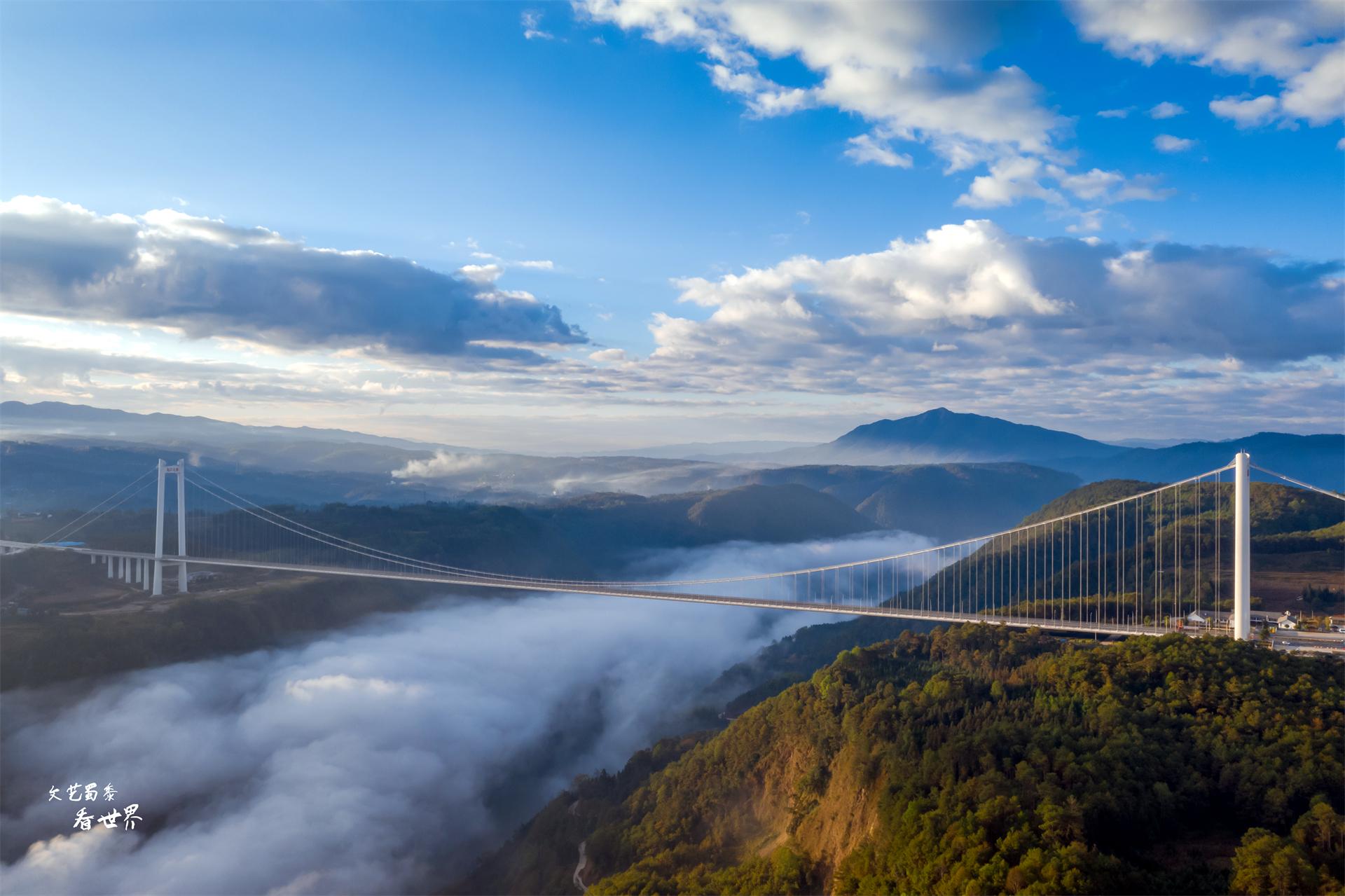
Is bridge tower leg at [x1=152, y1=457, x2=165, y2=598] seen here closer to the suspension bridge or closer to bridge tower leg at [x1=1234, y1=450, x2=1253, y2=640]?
the suspension bridge

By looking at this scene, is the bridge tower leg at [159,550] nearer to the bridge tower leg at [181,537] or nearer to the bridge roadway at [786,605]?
the bridge roadway at [786,605]

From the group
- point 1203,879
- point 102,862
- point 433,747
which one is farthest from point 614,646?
point 1203,879

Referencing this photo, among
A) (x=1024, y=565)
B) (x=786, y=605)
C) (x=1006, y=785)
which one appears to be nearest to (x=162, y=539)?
(x=786, y=605)

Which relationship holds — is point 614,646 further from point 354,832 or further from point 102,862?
point 102,862

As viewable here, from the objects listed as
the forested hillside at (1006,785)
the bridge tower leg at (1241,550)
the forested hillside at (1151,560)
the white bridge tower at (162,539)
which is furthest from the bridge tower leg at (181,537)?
the bridge tower leg at (1241,550)

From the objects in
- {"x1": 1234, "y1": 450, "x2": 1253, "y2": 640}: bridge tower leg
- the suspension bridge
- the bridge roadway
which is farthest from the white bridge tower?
{"x1": 1234, "y1": 450, "x2": 1253, "y2": 640}: bridge tower leg
